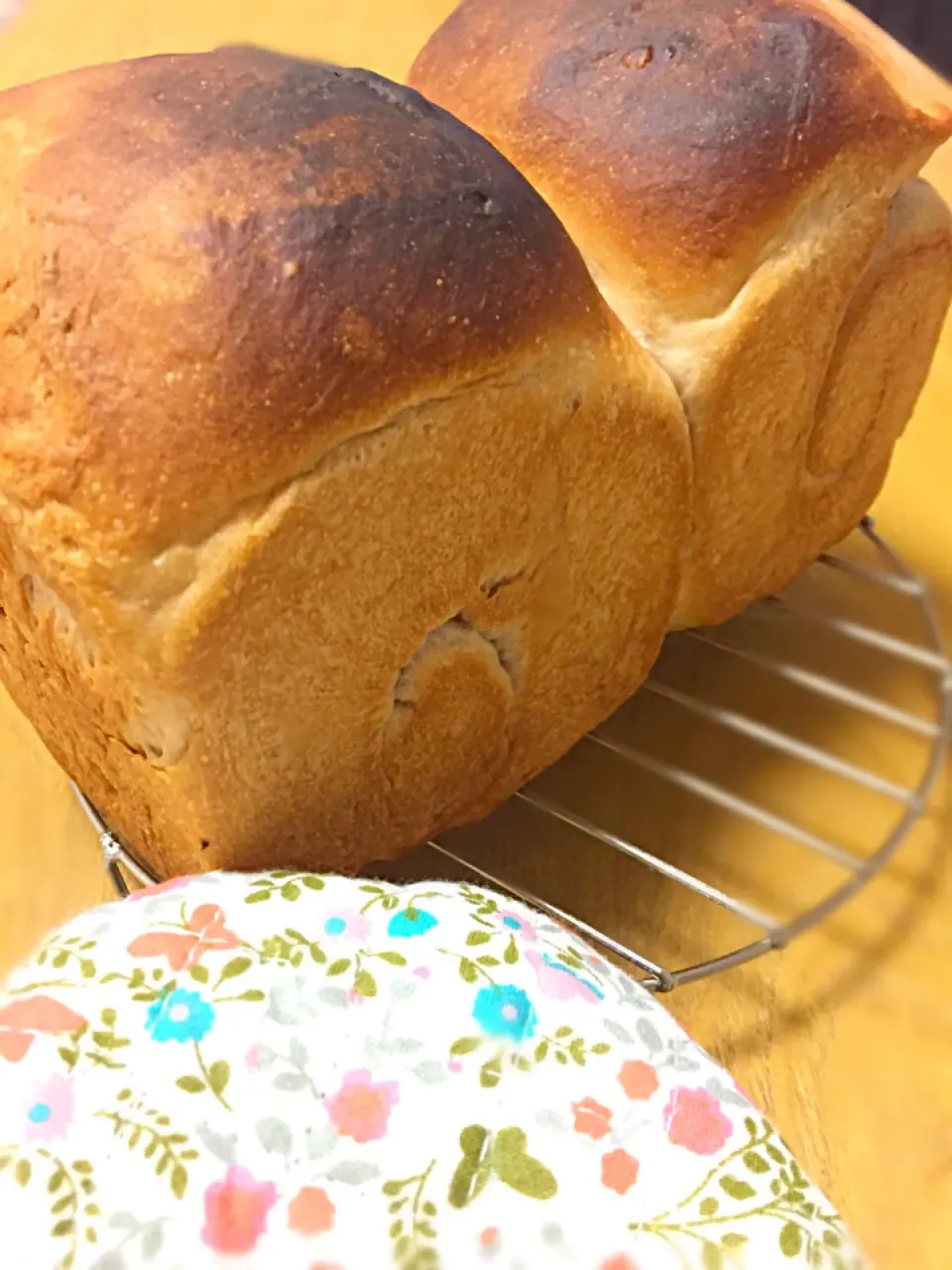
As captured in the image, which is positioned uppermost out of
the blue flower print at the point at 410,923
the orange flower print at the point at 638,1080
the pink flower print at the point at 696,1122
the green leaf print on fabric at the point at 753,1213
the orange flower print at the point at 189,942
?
the orange flower print at the point at 189,942

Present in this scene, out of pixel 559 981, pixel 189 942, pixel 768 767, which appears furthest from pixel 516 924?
pixel 768 767

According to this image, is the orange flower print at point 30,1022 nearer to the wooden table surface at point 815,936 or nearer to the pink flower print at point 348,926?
the pink flower print at point 348,926

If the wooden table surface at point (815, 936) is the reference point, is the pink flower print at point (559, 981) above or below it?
above

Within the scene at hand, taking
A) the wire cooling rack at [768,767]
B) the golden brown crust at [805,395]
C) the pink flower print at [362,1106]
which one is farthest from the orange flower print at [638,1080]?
the golden brown crust at [805,395]

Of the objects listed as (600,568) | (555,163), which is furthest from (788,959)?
(555,163)

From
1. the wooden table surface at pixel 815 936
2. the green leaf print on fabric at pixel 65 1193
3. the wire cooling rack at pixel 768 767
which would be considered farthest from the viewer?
the wire cooling rack at pixel 768 767

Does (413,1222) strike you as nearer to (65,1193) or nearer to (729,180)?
(65,1193)

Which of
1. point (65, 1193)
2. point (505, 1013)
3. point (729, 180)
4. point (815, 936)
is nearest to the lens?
point (65, 1193)
